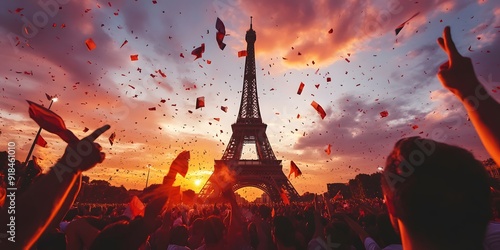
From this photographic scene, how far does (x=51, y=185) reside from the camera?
63.9 inches

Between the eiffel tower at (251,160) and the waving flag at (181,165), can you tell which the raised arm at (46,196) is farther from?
the eiffel tower at (251,160)

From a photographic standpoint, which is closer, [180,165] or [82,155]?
[82,155]

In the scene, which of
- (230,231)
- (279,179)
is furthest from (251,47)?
(230,231)

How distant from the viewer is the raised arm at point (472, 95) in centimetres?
157

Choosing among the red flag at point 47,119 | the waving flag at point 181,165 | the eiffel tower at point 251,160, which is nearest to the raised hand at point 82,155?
the red flag at point 47,119

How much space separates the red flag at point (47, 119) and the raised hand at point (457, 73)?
8.91ft

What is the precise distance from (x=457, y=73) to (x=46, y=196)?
8.47 ft

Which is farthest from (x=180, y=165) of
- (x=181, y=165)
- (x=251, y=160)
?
(x=251, y=160)

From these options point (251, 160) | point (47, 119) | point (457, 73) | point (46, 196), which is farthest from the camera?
point (251, 160)

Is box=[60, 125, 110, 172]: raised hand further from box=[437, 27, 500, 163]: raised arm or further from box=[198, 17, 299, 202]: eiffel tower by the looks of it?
box=[198, 17, 299, 202]: eiffel tower

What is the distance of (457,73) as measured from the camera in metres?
1.70

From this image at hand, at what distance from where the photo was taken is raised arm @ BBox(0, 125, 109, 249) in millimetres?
1512

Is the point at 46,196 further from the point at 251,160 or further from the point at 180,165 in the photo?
the point at 251,160

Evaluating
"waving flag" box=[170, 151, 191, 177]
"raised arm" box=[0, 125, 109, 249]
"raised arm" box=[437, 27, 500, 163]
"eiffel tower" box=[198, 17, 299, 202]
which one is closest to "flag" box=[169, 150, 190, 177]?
"waving flag" box=[170, 151, 191, 177]
